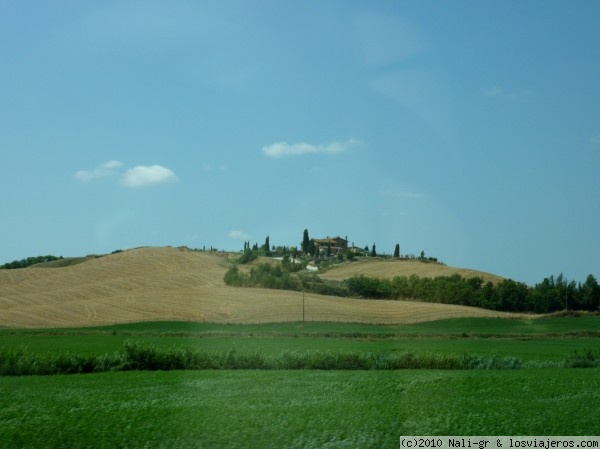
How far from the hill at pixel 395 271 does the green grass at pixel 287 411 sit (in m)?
91.6

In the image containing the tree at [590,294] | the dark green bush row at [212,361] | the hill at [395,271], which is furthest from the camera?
the hill at [395,271]

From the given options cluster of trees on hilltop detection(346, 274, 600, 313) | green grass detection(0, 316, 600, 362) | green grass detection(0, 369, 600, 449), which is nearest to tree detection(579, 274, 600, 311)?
cluster of trees on hilltop detection(346, 274, 600, 313)

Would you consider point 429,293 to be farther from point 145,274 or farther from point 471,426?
point 471,426

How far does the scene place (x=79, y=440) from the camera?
48.3ft

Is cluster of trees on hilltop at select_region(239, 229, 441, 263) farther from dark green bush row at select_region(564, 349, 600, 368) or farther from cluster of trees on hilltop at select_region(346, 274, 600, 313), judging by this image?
dark green bush row at select_region(564, 349, 600, 368)

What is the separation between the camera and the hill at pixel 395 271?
11612 centimetres

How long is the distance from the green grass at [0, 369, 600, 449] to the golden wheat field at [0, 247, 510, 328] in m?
49.0

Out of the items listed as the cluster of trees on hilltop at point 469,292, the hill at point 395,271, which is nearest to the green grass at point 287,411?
the cluster of trees on hilltop at point 469,292

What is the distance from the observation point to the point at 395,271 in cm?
12288

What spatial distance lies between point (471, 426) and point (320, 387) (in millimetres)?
7376

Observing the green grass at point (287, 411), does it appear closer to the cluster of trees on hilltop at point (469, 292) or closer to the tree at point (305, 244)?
the cluster of trees on hilltop at point (469, 292)

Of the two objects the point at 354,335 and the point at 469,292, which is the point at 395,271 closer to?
the point at 469,292

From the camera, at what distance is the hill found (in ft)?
381

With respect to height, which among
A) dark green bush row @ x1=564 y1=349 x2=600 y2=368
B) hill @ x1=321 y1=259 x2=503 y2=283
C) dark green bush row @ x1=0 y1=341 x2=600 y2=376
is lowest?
dark green bush row @ x1=564 y1=349 x2=600 y2=368
